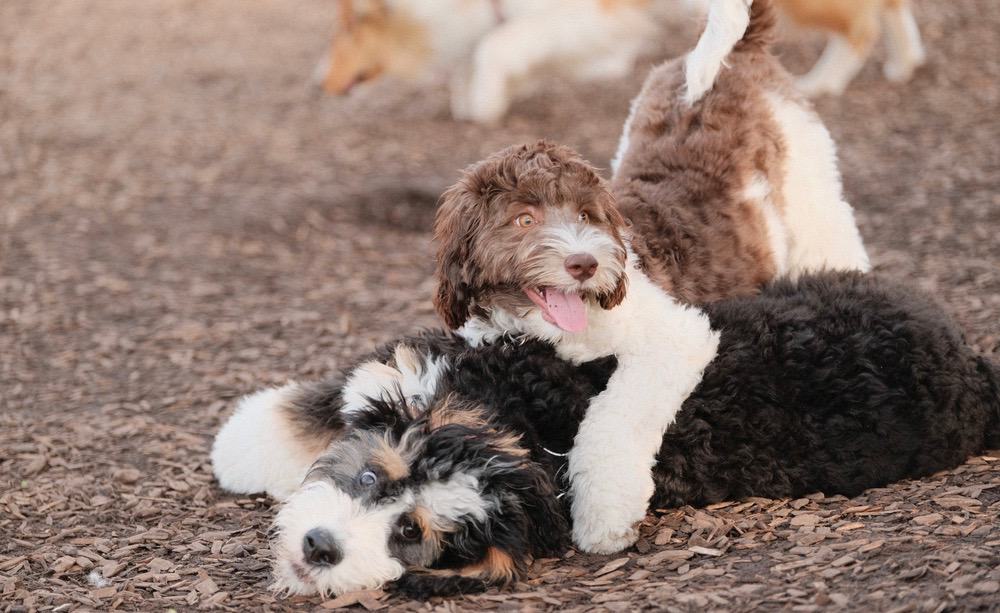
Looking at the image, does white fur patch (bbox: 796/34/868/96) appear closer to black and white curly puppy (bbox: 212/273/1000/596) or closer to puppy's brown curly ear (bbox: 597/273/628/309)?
black and white curly puppy (bbox: 212/273/1000/596)

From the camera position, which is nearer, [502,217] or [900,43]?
[502,217]

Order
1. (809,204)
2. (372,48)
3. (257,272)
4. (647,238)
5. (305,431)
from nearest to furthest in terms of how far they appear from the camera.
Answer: (305,431) < (647,238) < (809,204) < (257,272) < (372,48)

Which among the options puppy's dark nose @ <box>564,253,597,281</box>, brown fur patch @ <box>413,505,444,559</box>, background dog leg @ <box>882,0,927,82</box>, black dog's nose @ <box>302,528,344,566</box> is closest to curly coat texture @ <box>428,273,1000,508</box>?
puppy's dark nose @ <box>564,253,597,281</box>

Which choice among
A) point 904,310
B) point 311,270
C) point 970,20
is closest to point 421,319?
point 311,270

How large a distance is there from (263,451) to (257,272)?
10.0 ft

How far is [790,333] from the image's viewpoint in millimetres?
4152

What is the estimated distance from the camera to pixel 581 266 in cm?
376

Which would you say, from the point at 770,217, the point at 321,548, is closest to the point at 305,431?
the point at 321,548

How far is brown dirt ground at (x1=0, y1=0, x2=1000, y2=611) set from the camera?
364cm

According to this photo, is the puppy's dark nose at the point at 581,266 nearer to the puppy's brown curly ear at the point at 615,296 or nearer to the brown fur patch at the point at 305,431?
the puppy's brown curly ear at the point at 615,296

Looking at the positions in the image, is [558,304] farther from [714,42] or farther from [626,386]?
[714,42]

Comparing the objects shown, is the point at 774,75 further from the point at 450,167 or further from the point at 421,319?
the point at 450,167

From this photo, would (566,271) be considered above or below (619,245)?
below

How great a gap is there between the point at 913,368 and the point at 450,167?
17.9 feet
